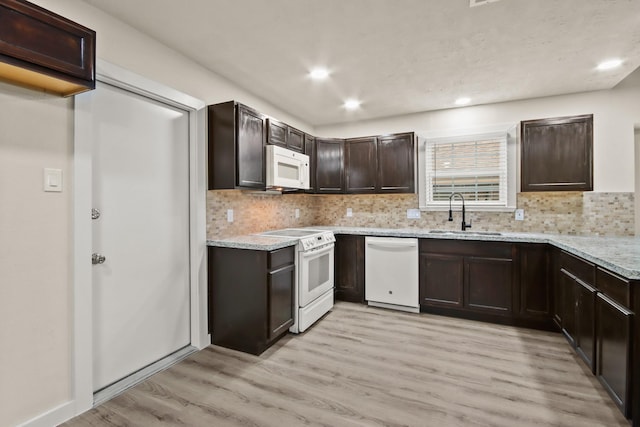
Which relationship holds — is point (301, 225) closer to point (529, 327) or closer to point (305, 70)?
point (305, 70)

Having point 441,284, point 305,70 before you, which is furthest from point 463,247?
point 305,70

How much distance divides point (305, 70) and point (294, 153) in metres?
0.89

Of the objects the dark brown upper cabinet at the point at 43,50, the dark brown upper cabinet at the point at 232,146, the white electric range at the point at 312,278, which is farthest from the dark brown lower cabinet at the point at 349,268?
the dark brown upper cabinet at the point at 43,50

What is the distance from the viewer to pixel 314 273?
3.28m

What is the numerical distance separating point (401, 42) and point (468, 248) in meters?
2.16

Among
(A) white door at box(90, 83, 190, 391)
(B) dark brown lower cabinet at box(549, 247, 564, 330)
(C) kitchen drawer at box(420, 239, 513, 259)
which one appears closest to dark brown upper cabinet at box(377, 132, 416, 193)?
(C) kitchen drawer at box(420, 239, 513, 259)

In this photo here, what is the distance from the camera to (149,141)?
239 centimetres

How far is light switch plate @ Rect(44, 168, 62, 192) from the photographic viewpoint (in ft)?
5.61

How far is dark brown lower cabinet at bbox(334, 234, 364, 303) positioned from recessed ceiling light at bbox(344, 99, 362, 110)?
63.6 inches

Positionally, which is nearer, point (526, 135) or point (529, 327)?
point (529, 327)

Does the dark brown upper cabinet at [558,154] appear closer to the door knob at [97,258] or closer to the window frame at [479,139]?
the window frame at [479,139]

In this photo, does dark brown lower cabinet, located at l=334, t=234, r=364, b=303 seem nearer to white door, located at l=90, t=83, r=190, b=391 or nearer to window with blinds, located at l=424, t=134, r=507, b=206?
window with blinds, located at l=424, t=134, r=507, b=206

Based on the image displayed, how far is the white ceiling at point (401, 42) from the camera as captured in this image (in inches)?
76.9

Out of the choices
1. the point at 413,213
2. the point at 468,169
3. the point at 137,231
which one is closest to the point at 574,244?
the point at 468,169
